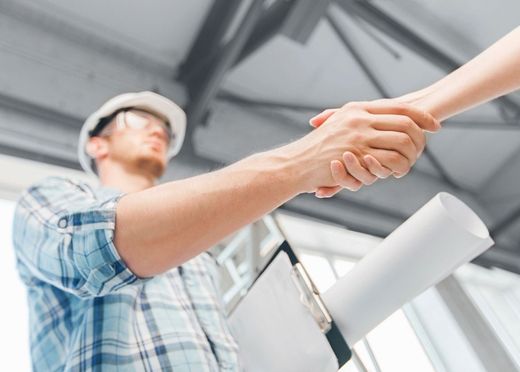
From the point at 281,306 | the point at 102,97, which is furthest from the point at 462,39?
the point at 281,306

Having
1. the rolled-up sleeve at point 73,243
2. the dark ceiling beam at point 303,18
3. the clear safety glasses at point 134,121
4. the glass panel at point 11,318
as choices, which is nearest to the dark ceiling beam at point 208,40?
the dark ceiling beam at point 303,18

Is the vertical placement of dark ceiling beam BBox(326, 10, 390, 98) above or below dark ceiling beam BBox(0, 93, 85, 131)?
above

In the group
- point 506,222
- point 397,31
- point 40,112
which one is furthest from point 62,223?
point 506,222

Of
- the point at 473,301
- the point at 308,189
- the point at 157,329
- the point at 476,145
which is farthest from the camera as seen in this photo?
the point at 476,145

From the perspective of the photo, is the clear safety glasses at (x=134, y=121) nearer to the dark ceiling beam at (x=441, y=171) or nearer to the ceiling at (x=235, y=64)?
the ceiling at (x=235, y=64)

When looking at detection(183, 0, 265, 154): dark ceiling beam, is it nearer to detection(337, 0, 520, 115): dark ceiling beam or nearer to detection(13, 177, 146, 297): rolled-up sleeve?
detection(337, 0, 520, 115): dark ceiling beam

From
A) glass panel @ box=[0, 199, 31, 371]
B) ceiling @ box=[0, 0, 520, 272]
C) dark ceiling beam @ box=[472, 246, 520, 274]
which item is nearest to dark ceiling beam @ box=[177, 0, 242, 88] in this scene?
ceiling @ box=[0, 0, 520, 272]

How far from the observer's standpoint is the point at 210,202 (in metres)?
0.55

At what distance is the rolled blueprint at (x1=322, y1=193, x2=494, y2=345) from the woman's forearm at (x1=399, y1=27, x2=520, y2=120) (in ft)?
0.62

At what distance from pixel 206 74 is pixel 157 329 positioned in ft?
5.65

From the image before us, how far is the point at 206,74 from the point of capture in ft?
7.39

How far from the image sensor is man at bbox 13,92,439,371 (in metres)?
0.55

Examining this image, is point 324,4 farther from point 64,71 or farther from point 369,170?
point 369,170

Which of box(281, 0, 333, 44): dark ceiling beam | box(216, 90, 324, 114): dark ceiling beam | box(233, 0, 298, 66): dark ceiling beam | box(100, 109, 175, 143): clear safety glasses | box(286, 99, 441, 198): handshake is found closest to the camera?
box(286, 99, 441, 198): handshake
